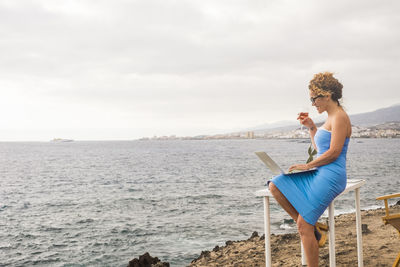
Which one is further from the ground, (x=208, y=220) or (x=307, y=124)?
(x=307, y=124)

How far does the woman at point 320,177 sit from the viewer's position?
4.10m

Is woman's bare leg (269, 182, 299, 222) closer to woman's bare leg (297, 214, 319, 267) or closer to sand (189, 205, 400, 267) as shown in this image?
woman's bare leg (297, 214, 319, 267)

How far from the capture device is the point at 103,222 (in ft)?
60.8

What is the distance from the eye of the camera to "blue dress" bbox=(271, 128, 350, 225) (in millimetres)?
4105

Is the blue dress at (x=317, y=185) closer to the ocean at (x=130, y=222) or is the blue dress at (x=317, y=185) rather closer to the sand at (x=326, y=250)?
the sand at (x=326, y=250)

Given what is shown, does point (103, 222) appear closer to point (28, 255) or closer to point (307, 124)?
point (28, 255)

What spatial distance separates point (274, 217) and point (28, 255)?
9.84 m

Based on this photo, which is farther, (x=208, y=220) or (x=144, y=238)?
(x=208, y=220)

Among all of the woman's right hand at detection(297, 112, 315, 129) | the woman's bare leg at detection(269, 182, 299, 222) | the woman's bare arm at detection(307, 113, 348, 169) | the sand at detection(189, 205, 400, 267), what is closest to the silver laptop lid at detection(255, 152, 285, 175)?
the woman's bare leg at detection(269, 182, 299, 222)

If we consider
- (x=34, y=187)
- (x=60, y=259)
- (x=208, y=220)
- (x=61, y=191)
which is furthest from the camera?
(x=34, y=187)

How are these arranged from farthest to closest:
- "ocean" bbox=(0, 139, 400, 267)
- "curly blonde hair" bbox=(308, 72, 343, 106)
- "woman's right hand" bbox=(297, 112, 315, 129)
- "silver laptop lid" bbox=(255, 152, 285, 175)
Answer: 1. "ocean" bbox=(0, 139, 400, 267)
2. "woman's right hand" bbox=(297, 112, 315, 129)
3. "curly blonde hair" bbox=(308, 72, 343, 106)
4. "silver laptop lid" bbox=(255, 152, 285, 175)

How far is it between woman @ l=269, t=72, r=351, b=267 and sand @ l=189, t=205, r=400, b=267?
2.20 m

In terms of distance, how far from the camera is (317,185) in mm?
4117

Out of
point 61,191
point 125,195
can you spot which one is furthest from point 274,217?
point 61,191
